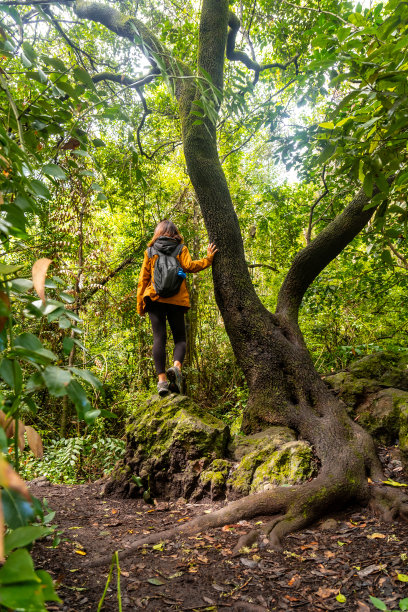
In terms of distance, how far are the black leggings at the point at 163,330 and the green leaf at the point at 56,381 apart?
11.6ft

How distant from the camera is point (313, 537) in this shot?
8.04ft

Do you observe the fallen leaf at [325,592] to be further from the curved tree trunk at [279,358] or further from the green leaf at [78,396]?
the green leaf at [78,396]

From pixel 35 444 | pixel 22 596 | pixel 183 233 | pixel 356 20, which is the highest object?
pixel 183 233

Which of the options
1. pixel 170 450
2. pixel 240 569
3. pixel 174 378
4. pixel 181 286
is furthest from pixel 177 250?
pixel 240 569

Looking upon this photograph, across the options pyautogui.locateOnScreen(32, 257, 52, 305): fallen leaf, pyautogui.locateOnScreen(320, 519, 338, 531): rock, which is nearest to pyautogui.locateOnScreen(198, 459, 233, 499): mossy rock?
pyautogui.locateOnScreen(320, 519, 338, 531): rock

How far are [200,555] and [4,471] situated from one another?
223 cm

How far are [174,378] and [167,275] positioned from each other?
1170mm

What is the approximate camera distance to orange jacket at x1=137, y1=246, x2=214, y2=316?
4.21 metres

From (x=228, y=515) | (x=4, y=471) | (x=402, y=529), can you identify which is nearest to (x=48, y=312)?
(x=4, y=471)

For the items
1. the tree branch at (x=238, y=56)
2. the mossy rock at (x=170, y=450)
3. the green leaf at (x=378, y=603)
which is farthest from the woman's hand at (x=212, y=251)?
the tree branch at (x=238, y=56)

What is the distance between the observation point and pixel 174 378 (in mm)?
4191

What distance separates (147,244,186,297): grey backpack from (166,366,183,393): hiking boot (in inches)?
33.2

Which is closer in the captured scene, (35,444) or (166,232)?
(35,444)

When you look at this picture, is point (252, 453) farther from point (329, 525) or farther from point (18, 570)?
point (18, 570)
